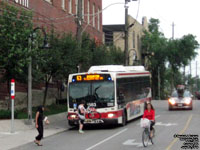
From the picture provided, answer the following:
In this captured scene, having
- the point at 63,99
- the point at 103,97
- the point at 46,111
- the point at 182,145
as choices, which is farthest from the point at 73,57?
the point at 182,145

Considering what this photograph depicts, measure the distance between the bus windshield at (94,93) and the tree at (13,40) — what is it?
3.14m

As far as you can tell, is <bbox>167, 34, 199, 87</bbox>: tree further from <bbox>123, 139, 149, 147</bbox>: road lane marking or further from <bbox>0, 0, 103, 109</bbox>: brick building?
<bbox>123, 139, 149, 147</bbox>: road lane marking

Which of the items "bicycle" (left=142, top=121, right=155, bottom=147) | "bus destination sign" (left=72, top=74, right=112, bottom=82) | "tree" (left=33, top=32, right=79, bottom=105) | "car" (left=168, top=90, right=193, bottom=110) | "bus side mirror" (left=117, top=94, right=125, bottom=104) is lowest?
"bicycle" (left=142, top=121, right=155, bottom=147)

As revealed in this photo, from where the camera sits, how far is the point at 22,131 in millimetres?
21359

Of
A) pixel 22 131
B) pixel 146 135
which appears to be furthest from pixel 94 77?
pixel 146 135

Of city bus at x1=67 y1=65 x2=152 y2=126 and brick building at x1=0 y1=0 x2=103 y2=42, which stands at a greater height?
brick building at x1=0 y1=0 x2=103 y2=42

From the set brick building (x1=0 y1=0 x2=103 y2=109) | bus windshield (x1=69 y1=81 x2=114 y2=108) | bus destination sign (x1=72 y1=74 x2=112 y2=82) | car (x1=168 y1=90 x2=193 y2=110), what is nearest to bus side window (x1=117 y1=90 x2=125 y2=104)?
bus windshield (x1=69 y1=81 x2=114 y2=108)

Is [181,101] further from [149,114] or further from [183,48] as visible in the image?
[183,48]

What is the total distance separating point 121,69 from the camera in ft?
79.2

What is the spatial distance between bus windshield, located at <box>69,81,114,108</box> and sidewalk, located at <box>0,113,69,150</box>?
205 centimetres

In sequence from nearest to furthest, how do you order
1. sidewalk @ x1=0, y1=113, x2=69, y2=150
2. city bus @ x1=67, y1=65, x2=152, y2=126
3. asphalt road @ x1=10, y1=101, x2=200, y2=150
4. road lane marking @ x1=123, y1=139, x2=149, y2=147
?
asphalt road @ x1=10, y1=101, x2=200, y2=150 → road lane marking @ x1=123, y1=139, x2=149, y2=147 → sidewalk @ x1=0, y1=113, x2=69, y2=150 → city bus @ x1=67, y1=65, x2=152, y2=126

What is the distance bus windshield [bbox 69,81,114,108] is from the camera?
21281 millimetres

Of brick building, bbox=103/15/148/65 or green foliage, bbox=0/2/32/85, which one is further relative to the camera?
brick building, bbox=103/15/148/65

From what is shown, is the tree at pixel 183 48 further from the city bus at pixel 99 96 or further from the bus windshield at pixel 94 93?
the bus windshield at pixel 94 93
